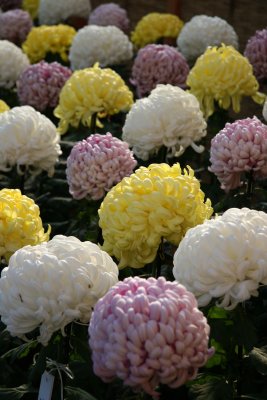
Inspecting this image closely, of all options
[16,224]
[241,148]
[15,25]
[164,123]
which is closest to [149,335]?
[16,224]

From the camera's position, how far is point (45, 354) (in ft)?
6.93

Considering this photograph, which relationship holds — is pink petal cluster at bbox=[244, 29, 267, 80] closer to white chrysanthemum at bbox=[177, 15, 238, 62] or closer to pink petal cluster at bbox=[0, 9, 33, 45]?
white chrysanthemum at bbox=[177, 15, 238, 62]

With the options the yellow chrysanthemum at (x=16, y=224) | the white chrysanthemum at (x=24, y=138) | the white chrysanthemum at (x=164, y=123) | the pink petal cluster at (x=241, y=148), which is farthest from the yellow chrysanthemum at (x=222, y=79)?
the yellow chrysanthemum at (x=16, y=224)

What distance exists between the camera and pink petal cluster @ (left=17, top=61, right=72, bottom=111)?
14.4ft

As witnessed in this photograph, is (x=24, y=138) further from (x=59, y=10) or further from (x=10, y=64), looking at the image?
(x=59, y=10)

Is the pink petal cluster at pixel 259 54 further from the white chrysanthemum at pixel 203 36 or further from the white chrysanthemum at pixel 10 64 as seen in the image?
the white chrysanthemum at pixel 10 64

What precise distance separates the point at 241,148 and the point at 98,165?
17.0 inches

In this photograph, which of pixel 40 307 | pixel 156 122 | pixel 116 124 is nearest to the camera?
pixel 40 307

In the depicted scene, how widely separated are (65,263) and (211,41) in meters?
3.01

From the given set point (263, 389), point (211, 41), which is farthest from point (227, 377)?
point (211, 41)

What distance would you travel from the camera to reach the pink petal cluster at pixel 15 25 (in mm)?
6168

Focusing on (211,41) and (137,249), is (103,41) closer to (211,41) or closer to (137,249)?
(211,41)

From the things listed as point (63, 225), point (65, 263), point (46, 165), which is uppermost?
point (65, 263)

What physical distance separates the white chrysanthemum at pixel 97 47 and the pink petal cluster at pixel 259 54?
778 millimetres
